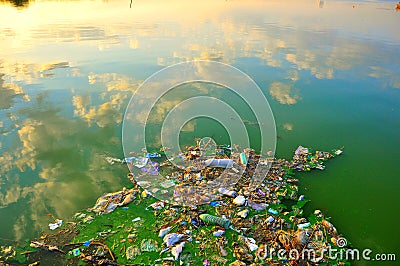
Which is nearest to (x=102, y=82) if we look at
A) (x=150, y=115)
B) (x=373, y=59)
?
(x=150, y=115)

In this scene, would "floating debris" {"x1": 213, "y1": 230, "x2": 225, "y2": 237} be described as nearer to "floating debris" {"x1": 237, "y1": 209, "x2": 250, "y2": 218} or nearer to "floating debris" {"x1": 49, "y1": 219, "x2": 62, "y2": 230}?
"floating debris" {"x1": 237, "y1": 209, "x2": 250, "y2": 218}

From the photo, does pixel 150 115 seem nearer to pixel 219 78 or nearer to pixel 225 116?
pixel 225 116

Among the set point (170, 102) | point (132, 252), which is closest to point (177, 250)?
point (132, 252)

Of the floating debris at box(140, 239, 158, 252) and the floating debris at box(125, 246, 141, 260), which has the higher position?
the floating debris at box(140, 239, 158, 252)

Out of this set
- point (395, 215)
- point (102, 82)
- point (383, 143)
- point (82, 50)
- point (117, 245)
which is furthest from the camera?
point (82, 50)

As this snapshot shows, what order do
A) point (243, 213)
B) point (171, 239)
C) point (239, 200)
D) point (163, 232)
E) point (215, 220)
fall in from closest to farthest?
1. point (171, 239)
2. point (163, 232)
3. point (215, 220)
4. point (243, 213)
5. point (239, 200)

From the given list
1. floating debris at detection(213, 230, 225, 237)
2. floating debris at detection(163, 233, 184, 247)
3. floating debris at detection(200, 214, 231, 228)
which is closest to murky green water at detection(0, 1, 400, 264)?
floating debris at detection(163, 233, 184, 247)

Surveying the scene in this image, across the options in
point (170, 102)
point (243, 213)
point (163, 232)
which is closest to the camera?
point (163, 232)

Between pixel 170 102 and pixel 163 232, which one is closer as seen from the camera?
pixel 163 232

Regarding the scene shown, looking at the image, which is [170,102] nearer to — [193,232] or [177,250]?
[193,232]
